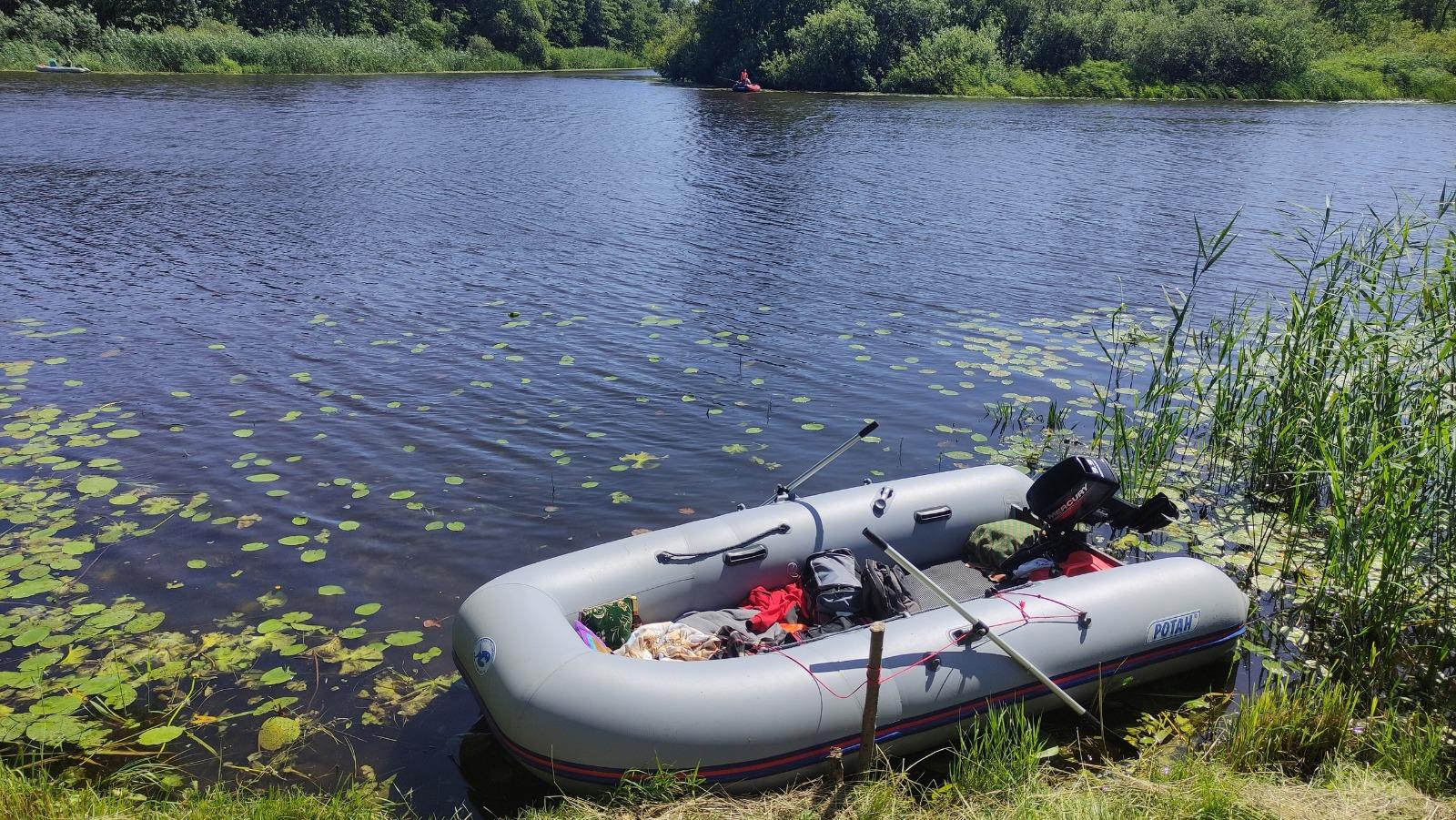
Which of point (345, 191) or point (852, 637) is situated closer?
point (852, 637)

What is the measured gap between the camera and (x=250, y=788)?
3.90 meters

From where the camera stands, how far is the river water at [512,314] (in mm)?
5859

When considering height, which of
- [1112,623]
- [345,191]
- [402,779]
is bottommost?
[402,779]

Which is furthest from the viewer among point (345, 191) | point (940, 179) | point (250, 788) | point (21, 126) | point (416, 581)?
point (21, 126)

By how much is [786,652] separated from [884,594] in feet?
2.34

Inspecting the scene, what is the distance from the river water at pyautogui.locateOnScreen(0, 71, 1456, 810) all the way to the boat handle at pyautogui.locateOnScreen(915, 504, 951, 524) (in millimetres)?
1374

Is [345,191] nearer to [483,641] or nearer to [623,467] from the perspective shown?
[623,467]

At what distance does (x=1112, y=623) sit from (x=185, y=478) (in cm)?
545

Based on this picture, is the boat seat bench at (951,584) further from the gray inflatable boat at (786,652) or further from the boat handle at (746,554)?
the boat handle at (746,554)

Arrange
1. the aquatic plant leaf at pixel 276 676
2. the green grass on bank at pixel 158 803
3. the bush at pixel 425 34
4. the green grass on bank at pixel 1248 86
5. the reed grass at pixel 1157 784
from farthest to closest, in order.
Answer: the bush at pixel 425 34 < the green grass on bank at pixel 1248 86 < the aquatic plant leaf at pixel 276 676 < the reed grass at pixel 1157 784 < the green grass on bank at pixel 158 803

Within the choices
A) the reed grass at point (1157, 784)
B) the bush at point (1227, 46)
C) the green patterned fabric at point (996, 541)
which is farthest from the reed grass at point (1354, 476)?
the bush at point (1227, 46)

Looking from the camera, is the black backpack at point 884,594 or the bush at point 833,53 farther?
the bush at point 833,53

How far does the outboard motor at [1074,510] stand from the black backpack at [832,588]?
0.92 metres

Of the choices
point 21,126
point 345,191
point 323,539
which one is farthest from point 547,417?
point 21,126
